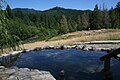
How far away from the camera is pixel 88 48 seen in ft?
75.3

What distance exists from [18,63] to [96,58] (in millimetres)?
6301

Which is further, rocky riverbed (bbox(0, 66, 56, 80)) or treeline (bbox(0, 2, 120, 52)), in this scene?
rocky riverbed (bbox(0, 66, 56, 80))

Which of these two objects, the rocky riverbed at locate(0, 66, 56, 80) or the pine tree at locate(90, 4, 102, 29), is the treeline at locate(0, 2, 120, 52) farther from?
the rocky riverbed at locate(0, 66, 56, 80)

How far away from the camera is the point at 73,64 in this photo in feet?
55.5

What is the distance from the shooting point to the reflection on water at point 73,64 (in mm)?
13966

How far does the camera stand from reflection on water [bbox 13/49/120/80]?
1397cm

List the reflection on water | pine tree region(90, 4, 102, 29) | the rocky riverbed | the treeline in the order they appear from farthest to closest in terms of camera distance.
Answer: pine tree region(90, 4, 102, 29)
the reflection on water
the rocky riverbed
the treeline

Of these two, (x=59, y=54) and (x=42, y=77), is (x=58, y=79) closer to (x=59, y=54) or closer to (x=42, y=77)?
(x=42, y=77)

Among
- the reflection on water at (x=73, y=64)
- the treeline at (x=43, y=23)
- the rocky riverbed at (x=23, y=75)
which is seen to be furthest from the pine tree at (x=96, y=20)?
the rocky riverbed at (x=23, y=75)

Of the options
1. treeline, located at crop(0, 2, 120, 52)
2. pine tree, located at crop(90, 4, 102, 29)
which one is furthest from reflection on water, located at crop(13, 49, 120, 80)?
pine tree, located at crop(90, 4, 102, 29)

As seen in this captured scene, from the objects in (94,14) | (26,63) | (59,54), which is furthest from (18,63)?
(94,14)

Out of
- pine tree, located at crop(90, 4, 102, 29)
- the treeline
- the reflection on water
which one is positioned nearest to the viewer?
the treeline

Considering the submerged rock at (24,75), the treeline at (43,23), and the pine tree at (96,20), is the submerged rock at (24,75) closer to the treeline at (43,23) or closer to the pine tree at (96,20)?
the treeline at (43,23)

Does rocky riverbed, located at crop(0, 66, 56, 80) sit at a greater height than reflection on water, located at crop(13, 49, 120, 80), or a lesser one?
greater
